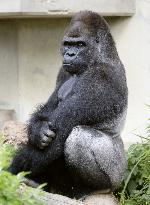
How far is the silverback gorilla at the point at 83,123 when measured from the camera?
4527mm

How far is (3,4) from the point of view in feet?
22.4

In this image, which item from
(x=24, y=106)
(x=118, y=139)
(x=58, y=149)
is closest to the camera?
(x=58, y=149)

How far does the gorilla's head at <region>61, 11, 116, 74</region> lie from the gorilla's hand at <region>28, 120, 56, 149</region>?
40cm

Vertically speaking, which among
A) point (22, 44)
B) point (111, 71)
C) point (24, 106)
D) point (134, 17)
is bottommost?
point (24, 106)

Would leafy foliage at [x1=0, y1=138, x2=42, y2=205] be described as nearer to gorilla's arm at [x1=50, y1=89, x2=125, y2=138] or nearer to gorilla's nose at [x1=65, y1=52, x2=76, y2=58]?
gorilla's arm at [x1=50, y1=89, x2=125, y2=138]

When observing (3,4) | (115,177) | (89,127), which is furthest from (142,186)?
(3,4)

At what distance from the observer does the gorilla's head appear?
4.65 meters

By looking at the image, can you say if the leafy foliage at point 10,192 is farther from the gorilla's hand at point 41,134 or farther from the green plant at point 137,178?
the green plant at point 137,178

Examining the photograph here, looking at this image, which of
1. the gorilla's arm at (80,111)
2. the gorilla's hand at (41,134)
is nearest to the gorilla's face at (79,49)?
the gorilla's arm at (80,111)

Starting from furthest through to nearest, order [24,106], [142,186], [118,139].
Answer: [24,106] < [142,186] < [118,139]

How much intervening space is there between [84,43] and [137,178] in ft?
3.92

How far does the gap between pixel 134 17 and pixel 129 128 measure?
3.51 ft

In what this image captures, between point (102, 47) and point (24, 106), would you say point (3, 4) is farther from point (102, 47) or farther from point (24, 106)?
point (102, 47)

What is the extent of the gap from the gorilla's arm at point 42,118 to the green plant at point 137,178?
27.8 inches
